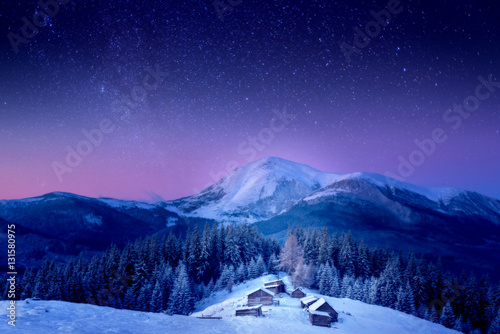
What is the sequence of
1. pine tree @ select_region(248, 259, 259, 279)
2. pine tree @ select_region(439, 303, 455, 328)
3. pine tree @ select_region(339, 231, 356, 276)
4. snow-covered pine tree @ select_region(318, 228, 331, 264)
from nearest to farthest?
pine tree @ select_region(439, 303, 455, 328), pine tree @ select_region(248, 259, 259, 279), pine tree @ select_region(339, 231, 356, 276), snow-covered pine tree @ select_region(318, 228, 331, 264)

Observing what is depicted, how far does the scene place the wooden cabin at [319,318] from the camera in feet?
132

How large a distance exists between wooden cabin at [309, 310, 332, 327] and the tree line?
82.4 ft

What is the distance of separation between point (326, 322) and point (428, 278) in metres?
46.5

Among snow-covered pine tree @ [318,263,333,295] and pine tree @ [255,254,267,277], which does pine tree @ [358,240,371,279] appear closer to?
snow-covered pine tree @ [318,263,333,295]

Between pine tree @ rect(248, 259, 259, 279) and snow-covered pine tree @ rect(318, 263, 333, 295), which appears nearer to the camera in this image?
snow-covered pine tree @ rect(318, 263, 333, 295)

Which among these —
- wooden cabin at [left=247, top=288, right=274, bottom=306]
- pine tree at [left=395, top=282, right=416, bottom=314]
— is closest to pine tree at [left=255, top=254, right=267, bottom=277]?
wooden cabin at [left=247, top=288, right=274, bottom=306]

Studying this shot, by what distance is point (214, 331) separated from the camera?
79.4 ft

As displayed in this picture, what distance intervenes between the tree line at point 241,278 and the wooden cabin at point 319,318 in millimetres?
Answer: 25114

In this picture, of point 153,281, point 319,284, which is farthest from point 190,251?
point 319,284

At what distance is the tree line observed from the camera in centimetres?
5619

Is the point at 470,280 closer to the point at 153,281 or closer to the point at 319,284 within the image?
the point at 319,284

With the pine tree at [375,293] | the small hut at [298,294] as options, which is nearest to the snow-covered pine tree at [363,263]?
the pine tree at [375,293]

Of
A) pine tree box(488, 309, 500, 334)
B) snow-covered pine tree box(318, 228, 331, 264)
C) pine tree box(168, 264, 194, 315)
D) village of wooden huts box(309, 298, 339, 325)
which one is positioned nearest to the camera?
village of wooden huts box(309, 298, 339, 325)

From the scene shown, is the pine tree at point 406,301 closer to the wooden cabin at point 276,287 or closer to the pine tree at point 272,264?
the wooden cabin at point 276,287
